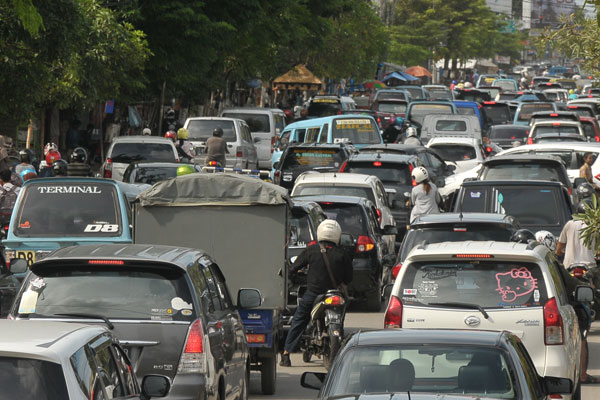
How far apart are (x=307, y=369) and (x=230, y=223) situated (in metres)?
1.76

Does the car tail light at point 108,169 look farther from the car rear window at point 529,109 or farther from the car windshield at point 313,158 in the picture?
the car rear window at point 529,109

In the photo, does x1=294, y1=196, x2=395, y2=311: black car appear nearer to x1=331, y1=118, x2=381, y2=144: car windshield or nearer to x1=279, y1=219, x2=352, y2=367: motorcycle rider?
x1=279, y1=219, x2=352, y2=367: motorcycle rider

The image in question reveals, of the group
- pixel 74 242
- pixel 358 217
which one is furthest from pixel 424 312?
pixel 358 217

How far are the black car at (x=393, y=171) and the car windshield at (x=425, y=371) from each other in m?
15.9

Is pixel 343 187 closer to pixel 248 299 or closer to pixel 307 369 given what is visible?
pixel 307 369

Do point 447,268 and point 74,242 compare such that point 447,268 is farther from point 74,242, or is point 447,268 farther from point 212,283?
point 74,242

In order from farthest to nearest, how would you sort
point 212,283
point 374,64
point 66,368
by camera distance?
1. point 374,64
2. point 212,283
3. point 66,368

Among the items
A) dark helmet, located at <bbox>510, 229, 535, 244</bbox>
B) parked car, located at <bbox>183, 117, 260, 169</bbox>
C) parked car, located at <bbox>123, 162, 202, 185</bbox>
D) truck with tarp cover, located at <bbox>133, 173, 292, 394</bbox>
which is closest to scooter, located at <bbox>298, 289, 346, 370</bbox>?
truck with tarp cover, located at <bbox>133, 173, 292, 394</bbox>

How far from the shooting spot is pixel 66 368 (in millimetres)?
5352

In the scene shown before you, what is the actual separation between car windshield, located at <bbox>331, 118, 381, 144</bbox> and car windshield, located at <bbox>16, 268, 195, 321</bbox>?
26281 millimetres

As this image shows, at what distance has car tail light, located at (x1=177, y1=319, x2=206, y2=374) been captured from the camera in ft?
27.2

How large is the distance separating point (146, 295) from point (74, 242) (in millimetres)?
6263

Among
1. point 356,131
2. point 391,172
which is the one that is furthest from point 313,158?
point 356,131

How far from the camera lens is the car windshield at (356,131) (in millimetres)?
34875
